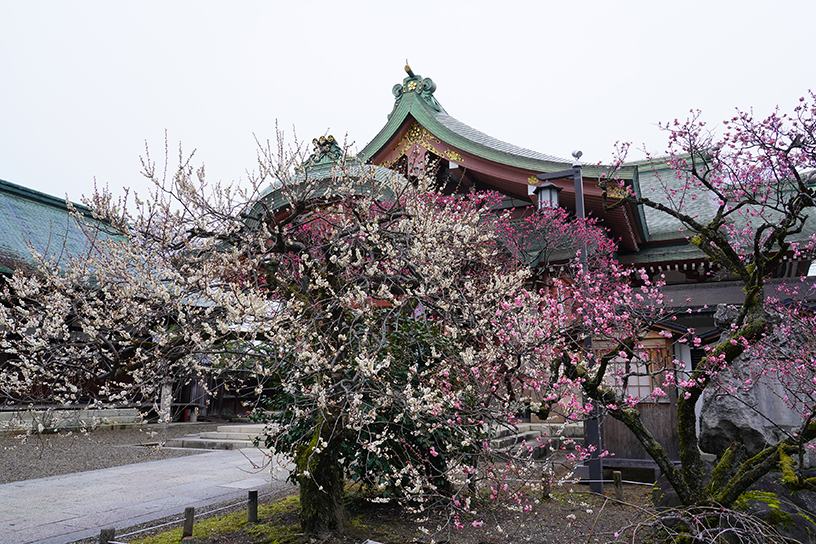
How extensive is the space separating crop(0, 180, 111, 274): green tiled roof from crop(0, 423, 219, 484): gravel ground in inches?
212

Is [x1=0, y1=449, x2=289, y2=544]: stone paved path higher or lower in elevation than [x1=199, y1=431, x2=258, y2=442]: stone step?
higher

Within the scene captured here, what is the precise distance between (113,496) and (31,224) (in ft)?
46.4

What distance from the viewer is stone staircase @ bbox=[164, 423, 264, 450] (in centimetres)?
1358

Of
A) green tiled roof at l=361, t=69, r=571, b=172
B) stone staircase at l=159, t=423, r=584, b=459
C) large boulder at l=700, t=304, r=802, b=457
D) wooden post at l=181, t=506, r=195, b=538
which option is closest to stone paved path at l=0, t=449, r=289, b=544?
wooden post at l=181, t=506, r=195, b=538

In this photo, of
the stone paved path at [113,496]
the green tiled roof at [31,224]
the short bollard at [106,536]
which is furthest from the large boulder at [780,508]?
the green tiled roof at [31,224]

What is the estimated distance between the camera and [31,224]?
17.6m

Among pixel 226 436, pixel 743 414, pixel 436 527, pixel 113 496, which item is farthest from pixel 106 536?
pixel 226 436

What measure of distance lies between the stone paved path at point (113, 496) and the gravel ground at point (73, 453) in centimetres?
60

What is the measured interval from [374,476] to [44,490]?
615 cm

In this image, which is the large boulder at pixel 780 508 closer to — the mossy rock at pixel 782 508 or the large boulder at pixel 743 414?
the mossy rock at pixel 782 508

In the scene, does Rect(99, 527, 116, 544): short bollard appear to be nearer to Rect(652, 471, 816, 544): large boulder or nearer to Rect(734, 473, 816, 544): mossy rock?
Rect(652, 471, 816, 544): large boulder

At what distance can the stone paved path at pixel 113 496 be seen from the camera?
5.99m

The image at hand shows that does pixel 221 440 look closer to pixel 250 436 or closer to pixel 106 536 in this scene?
pixel 250 436

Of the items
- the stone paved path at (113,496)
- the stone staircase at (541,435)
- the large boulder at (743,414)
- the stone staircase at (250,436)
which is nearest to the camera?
the stone paved path at (113,496)
